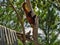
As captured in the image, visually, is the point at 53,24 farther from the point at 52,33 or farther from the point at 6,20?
the point at 6,20

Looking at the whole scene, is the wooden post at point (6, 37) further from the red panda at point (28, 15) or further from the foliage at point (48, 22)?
the foliage at point (48, 22)

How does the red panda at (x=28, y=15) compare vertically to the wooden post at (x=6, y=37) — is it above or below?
above

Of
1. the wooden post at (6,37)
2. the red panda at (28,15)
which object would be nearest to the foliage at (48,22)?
the red panda at (28,15)

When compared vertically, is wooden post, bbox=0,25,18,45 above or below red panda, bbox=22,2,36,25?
below

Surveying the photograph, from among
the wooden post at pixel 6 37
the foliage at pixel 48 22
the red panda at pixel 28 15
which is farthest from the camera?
the foliage at pixel 48 22

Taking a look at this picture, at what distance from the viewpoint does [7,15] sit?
6816mm

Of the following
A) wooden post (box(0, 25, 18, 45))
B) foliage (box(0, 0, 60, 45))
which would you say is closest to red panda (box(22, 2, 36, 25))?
wooden post (box(0, 25, 18, 45))

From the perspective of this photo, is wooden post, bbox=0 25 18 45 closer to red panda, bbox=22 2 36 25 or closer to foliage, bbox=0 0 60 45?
red panda, bbox=22 2 36 25

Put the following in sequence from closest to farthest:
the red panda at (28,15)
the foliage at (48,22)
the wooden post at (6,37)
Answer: the wooden post at (6,37)
the red panda at (28,15)
the foliage at (48,22)

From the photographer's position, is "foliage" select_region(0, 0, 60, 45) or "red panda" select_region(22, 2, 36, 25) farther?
"foliage" select_region(0, 0, 60, 45)

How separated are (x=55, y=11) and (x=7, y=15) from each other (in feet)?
5.64

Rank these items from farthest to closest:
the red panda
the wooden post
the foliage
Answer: the foliage → the red panda → the wooden post

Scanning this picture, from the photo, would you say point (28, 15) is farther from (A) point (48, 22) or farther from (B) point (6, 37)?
(A) point (48, 22)

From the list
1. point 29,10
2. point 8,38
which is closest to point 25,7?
point 29,10
